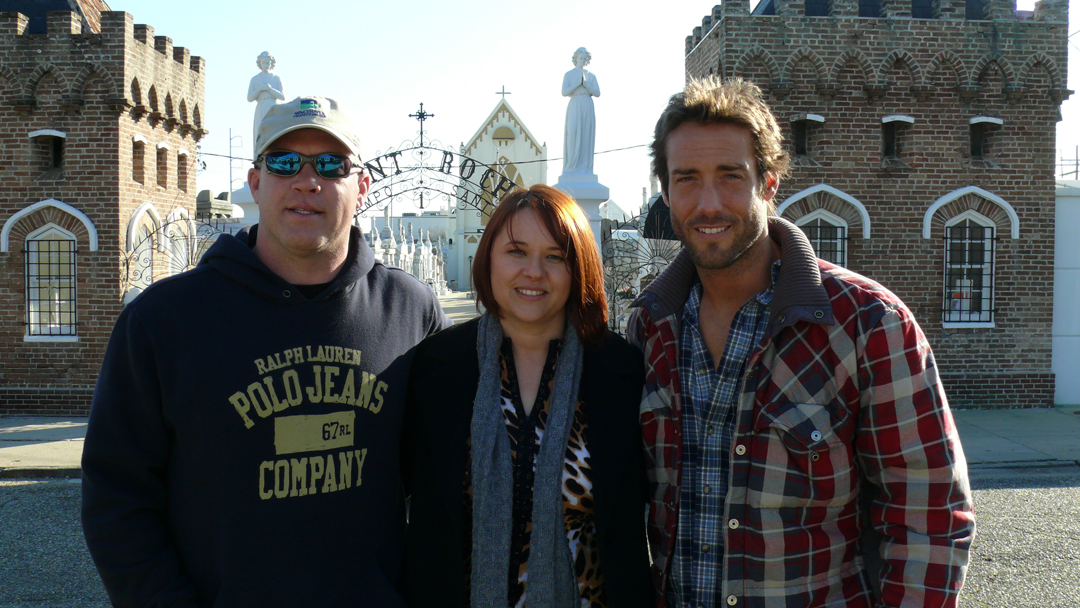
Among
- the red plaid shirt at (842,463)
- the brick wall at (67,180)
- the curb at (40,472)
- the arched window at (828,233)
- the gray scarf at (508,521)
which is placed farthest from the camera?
the arched window at (828,233)

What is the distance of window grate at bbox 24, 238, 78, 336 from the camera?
429 inches

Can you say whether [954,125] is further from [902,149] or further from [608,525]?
[608,525]

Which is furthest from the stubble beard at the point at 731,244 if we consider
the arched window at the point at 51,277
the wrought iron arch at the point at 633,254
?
the arched window at the point at 51,277

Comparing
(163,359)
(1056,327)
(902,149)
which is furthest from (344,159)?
(1056,327)

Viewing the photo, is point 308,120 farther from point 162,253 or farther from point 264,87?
point 162,253

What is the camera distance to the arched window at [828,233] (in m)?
10.9

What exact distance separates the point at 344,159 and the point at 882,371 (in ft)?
5.55

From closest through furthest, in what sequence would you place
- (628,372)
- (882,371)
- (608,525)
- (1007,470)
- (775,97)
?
(882,371)
(608,525)
(628,372)
(1007,470)
(775,97)

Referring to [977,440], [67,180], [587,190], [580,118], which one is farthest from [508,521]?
[67,180]

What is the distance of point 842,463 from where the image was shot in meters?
2.12

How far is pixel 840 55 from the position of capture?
10742mm

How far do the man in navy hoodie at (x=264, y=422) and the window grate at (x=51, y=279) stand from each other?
33.9ft

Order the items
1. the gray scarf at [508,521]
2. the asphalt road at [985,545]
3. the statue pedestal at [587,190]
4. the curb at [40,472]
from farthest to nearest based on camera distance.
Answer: the statue pedestal at [587,190] → the curb at [40,472] → the asphalt road at [985,545] → the gray scarf at [508,521]

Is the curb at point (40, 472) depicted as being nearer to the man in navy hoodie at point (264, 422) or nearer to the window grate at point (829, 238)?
the man in navy hoodie at point (264, 422)
